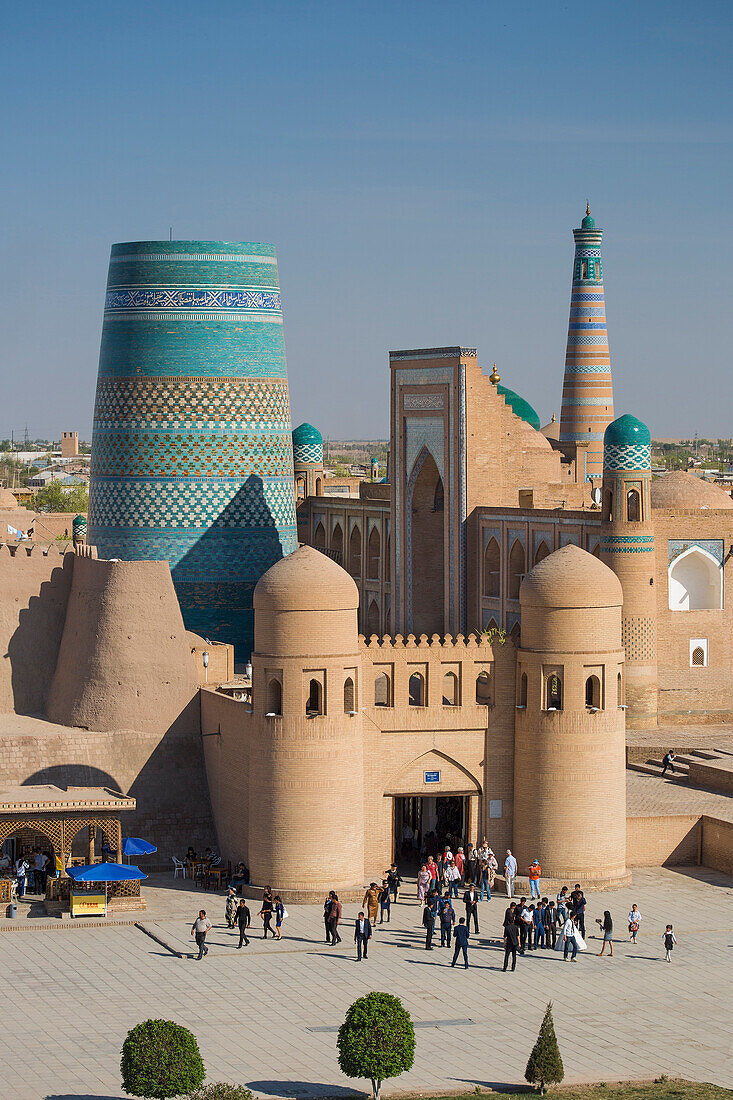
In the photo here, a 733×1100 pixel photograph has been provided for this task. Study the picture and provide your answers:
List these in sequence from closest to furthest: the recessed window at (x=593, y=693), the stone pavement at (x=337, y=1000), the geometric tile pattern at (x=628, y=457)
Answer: the stone pavement at (x=337, y=1000) < the recessed window at (x=593, y=693) < the geometric tile pattern at (x=628, y=457)

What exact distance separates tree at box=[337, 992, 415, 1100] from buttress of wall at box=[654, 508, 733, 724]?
19121mm

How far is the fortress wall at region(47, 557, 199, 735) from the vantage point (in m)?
27.7

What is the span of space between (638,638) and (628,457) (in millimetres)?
3275

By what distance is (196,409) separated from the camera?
33.0 metres

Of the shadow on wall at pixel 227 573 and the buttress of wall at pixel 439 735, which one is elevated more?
the shadow on wall at pixel 227 573

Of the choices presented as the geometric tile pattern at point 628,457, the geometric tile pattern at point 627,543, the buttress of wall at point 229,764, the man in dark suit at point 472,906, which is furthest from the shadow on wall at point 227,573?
the man in dark suit at point 472,906

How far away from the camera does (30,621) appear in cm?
2881

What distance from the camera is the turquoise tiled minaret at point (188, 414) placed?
108ft

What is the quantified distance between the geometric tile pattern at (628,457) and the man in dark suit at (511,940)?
45.6 feet

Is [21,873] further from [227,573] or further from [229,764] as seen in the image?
[227,573]

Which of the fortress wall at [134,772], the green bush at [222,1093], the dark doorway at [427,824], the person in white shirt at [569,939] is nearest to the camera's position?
the green bush at [222,1093]

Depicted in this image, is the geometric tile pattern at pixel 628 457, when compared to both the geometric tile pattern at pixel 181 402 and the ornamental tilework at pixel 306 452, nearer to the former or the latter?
the geometric tile pattern at pixel 181 402

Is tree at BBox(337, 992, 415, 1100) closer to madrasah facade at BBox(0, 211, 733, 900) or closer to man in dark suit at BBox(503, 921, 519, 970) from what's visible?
man in dark suit at BBox(503, 921, 519, 970)

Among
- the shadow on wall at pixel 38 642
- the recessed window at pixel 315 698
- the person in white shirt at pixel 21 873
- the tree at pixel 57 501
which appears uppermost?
the tree at pixel 57 501
